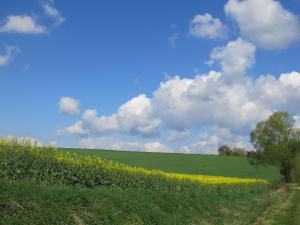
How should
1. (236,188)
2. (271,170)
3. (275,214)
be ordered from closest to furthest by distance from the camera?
1. (275,214)
2. (236,188)
3. (271,170)

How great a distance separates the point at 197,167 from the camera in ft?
267

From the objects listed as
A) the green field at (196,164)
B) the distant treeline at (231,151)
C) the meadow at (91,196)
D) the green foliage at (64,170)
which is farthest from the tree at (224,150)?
the green foliage at (64,170)

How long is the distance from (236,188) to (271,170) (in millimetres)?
49807

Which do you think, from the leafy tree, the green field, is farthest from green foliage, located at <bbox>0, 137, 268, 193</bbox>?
the leafy tree

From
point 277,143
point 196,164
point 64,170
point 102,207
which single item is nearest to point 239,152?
point 196,164

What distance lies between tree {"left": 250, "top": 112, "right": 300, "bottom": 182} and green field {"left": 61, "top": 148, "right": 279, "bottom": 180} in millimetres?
5658

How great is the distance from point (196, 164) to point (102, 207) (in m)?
71.1

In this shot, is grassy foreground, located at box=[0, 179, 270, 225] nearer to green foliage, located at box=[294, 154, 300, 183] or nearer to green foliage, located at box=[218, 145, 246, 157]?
green foliage, located at box=[294, 154, 300, 183]

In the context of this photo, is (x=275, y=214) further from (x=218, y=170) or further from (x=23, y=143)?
(x=218, y=170)

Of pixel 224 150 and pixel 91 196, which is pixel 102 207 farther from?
pixel 224 150

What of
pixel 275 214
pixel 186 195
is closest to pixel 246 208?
pixel 275 214

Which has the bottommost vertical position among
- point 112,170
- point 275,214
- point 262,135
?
point 275,214

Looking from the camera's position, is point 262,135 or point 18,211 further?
point 262,135

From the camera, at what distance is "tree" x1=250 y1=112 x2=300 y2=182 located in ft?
221
